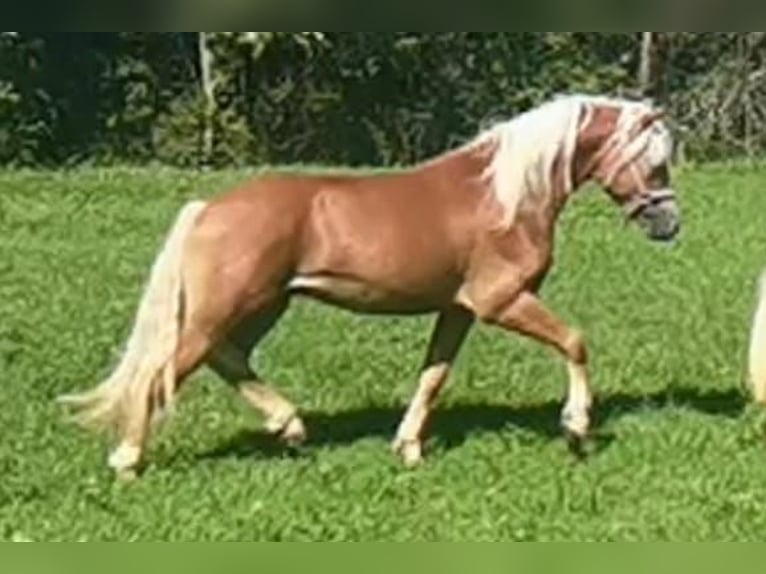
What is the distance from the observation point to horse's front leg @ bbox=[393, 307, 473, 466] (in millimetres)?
4434

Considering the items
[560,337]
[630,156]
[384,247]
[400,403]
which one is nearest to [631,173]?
[630,156]

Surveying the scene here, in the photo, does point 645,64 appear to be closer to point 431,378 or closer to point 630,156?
point 630,156

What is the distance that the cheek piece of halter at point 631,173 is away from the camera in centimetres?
438

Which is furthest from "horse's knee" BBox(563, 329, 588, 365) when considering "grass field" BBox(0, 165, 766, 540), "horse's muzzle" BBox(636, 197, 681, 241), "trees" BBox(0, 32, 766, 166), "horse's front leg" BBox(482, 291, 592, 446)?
"trees" BBox(0, 32, 766, 166)

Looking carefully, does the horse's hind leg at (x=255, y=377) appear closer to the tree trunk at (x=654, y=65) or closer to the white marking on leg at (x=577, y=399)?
the white marking on leg at (x=577, y=399)

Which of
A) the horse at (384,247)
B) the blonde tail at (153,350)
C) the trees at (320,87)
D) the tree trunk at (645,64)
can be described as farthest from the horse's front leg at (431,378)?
the tree trunk at (645,64)

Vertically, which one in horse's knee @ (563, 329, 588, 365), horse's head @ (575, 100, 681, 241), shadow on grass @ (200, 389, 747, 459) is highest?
horse's head @ (575, 100, 681, 241)

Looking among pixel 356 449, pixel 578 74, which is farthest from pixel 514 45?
pixel 356 449

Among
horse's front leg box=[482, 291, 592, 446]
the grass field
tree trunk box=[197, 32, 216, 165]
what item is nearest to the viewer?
the grass field

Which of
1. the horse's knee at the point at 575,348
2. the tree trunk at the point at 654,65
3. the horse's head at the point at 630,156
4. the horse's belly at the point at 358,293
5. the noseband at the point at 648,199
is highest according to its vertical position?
the tree trunk at the point at 654,65

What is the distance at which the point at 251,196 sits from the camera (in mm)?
4324

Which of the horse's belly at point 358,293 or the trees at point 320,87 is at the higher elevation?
the trees at point 320,87

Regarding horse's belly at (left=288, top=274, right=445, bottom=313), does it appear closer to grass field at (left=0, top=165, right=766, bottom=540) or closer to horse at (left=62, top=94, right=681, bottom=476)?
horse at (left=62, top=94, right=681, bottom=476)

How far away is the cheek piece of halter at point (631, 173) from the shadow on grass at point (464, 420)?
388 millimetres
